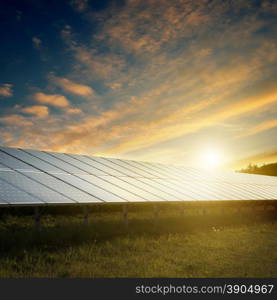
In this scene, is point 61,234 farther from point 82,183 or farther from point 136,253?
point 136,253

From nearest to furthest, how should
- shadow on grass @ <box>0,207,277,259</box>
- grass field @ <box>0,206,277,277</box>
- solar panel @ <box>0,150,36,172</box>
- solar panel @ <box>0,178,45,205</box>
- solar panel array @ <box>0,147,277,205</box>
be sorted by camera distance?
grass field @ <box>0,206,277,277</box>, solar panel @ <box>0,178,45,205</box>, shadow on grass @ <box>0,207,277,259</box>, solar panel array @ <box>0,147,277,205</box>, solar panel @ <box>0,150,36,172</box>

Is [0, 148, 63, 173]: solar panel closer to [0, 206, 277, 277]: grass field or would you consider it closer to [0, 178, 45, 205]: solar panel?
[0, 206, 277, 277]: grass field

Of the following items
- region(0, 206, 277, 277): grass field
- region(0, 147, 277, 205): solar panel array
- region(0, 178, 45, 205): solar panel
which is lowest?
region(0, 206, 277, 277): grass field

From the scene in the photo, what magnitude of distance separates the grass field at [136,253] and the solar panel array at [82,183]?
1960mm

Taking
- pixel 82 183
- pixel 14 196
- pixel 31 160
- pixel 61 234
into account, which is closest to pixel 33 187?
pixel 14 196

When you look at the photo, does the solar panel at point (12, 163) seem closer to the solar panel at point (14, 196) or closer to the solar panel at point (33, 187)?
the solar panel at point (33, 187)


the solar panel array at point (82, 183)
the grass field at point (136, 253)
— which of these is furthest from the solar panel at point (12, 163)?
the grass field at point (136, 253)

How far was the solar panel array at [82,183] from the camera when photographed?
13.5m

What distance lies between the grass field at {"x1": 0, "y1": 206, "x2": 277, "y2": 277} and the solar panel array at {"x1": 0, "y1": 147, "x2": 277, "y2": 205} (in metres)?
1.96

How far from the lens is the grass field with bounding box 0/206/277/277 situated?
982 centimetres

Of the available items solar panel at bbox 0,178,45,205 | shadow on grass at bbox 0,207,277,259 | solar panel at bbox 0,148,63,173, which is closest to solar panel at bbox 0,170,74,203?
solar panel at bbox 0,178,45,205

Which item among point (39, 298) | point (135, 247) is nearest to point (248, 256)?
point (135, 247)

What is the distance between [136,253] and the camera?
12484 millimetres

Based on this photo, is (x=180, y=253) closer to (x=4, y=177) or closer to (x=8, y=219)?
(x=4, y=177)
